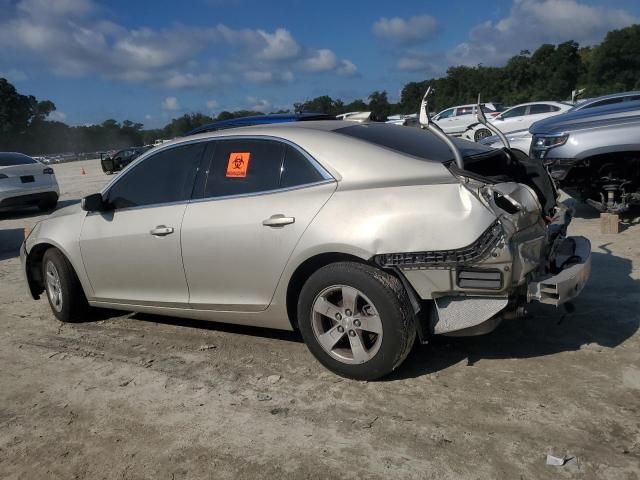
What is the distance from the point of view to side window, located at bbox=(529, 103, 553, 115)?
19125 mm

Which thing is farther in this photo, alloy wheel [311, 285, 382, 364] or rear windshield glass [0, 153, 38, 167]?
rear windshield glass [0, 153, 38, 167]

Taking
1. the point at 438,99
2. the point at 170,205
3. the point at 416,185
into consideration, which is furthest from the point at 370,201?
the point at 438,99

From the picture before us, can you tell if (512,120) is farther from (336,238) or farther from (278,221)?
(336,238)

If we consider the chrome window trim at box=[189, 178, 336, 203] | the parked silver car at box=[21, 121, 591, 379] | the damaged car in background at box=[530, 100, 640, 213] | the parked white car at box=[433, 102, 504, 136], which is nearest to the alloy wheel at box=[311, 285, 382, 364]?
the parked silver car at box=[21, 121, 591, 379]

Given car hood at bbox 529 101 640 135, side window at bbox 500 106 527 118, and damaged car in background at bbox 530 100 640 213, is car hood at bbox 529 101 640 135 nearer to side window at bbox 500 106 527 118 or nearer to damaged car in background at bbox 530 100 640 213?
damaged car in background at bbox 530 100 640 213

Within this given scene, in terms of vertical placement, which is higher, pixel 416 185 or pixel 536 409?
pixel 416 185

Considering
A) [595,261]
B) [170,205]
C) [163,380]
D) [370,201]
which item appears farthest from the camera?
[595,261]

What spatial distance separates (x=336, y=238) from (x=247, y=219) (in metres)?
0.71

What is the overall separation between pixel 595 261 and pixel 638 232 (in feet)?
5.21

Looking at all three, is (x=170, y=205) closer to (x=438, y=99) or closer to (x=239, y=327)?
(x=239, y=327)

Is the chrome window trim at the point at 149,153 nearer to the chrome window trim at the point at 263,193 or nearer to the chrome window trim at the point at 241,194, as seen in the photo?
the chrome window trim at the point at 241,194

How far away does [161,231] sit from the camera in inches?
166

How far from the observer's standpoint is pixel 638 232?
7070 mm

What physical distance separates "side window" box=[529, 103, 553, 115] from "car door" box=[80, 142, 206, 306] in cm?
1736
